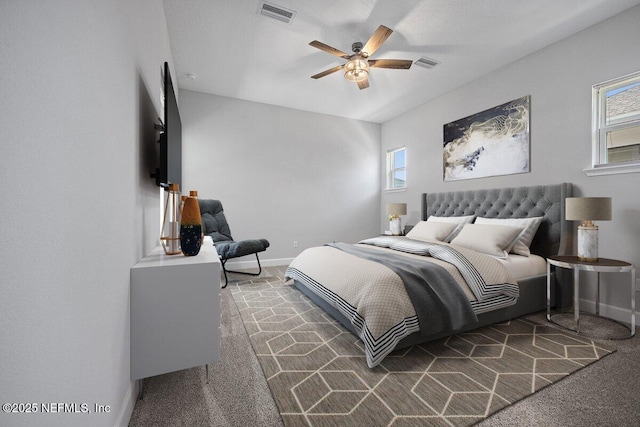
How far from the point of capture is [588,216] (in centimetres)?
221

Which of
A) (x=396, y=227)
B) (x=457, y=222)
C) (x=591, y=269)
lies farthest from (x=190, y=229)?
(x=396, y=227)

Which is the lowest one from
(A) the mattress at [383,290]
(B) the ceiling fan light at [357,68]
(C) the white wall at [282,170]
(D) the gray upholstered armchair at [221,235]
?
(A) the mattress at [383,290]

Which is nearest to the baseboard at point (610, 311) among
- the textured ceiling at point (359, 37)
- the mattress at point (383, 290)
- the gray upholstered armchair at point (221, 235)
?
the mattress at point (383, 290)

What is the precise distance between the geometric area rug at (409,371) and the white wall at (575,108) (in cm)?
111

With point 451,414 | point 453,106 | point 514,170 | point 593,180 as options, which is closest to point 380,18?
point 453,106

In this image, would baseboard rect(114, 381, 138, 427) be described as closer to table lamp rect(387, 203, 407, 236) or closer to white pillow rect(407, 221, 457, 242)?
Result: white pillow rect(407, 221, 457, 242)

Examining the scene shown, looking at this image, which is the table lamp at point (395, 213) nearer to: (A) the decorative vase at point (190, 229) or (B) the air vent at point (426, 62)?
(B) the air vent at point (426, 62)

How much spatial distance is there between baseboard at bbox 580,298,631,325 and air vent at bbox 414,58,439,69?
3.05 meters

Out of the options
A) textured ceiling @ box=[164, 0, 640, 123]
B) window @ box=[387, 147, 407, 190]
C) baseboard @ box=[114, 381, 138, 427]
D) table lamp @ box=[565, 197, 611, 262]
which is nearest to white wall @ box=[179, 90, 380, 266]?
window @ box=[387, 147, 407, 190]

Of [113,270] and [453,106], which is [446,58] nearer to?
[453,106]

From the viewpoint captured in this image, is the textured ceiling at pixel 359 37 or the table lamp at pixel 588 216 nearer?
the table lamp at pixel 588 216

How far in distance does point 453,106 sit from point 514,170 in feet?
4.52

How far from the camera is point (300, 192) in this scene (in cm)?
496

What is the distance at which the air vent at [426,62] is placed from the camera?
10.7 feet
